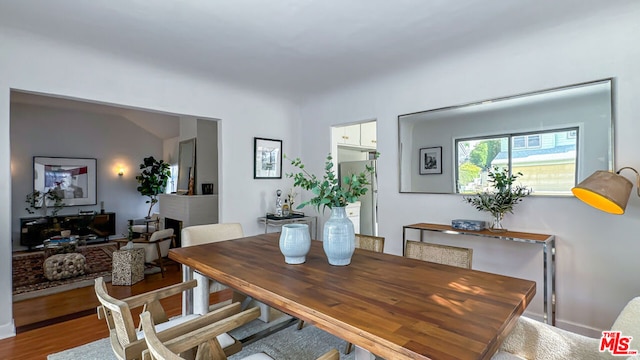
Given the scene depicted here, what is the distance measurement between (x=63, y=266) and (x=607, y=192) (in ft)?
18.4

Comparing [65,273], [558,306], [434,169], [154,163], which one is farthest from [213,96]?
[154,163]

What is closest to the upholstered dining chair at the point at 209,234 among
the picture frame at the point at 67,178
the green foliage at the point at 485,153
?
the green foliage at the point at 485,153

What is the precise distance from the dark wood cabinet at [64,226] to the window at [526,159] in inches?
282

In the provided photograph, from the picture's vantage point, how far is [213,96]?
3809mm

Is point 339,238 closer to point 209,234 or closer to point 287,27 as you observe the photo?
point 209,234

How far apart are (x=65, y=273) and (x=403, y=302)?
185 inches

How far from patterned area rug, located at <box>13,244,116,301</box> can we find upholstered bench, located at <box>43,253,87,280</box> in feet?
0.26

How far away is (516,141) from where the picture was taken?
2707 mm

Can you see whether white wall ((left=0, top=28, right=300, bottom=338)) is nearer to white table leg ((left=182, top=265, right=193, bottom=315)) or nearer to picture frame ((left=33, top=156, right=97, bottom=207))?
white table leg ((left=182, top=265, right=193, bottom=315))

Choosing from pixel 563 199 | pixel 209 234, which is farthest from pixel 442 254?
pixel 209 234

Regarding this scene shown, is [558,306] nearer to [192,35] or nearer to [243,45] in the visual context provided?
[243,45]

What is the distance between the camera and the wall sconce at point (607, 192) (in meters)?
1.80

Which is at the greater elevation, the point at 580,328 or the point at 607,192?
the point at 607,192

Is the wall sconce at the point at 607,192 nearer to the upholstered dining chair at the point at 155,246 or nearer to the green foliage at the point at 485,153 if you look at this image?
the green foliage at the point at 485,153
